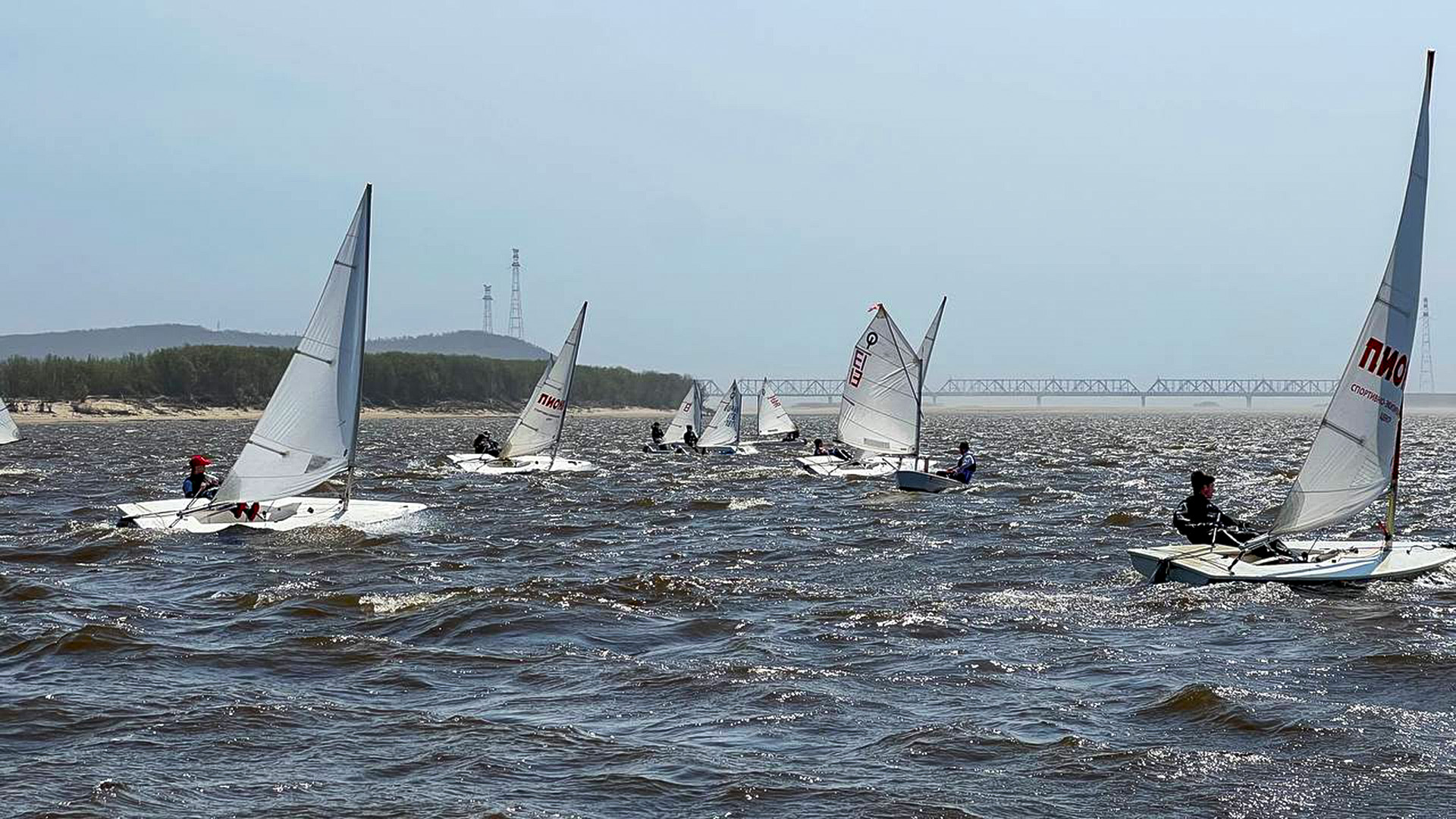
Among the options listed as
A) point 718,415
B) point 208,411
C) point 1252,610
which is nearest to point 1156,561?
point 1252,610

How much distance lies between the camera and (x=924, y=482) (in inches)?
1642

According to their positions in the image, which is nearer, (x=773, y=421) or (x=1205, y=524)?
(x=1205, y=524)

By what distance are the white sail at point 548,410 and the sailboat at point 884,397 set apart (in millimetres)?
9152

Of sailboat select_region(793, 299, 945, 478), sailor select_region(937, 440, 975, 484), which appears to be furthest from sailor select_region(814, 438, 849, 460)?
sailor select_region(937, 440, 975, 484)

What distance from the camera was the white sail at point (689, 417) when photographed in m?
74.6

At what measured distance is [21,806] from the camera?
10344 mm

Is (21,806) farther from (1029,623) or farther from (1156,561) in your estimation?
(1156,561)

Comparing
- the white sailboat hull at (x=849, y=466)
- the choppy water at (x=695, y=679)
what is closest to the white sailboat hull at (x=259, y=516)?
the choppy water at (x=695, y=679)

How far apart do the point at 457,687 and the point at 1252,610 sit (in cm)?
1076

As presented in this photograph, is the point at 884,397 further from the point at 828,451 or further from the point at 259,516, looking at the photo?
the point at 259,516

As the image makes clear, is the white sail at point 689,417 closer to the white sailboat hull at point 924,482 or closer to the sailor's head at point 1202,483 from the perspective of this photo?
the white sailboat hull at point 924,482

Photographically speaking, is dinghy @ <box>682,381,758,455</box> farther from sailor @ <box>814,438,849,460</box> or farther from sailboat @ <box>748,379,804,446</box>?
sailor @ <box>814,438,849,460</box>

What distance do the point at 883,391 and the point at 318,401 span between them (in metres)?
22.2

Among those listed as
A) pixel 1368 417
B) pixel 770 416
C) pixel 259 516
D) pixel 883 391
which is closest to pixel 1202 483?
pixel 1368 417
